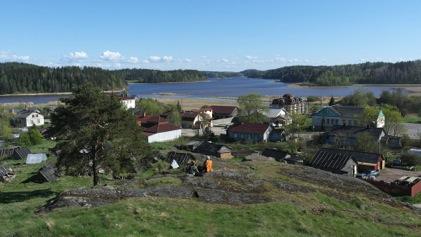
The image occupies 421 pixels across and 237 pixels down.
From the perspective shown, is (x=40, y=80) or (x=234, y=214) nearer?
(x=234, y=214)

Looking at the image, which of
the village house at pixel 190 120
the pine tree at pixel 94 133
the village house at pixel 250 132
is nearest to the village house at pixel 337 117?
the village house at pixel 250 132

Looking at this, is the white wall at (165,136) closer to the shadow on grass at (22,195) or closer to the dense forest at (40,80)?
the shadow on grass at (22,195)

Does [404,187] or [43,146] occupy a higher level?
[404,187]

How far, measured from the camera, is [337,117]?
75.0 m

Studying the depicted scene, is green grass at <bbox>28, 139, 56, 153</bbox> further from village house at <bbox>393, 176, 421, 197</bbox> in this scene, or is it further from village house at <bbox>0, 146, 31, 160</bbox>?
village house at <bbox>393, 176, 421, 197</bbox>

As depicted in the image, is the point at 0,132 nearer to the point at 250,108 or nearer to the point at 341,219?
the point at 250,108

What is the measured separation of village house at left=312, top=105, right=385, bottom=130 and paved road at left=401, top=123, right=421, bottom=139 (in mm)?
7111

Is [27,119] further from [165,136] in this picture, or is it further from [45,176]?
[45,176]

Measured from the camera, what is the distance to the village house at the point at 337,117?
73188mm

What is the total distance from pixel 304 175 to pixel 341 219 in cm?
947

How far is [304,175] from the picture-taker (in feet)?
84.5

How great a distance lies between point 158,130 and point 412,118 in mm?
51296

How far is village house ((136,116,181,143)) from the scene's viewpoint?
202 feet

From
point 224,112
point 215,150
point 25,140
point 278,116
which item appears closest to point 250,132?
point 215,150
